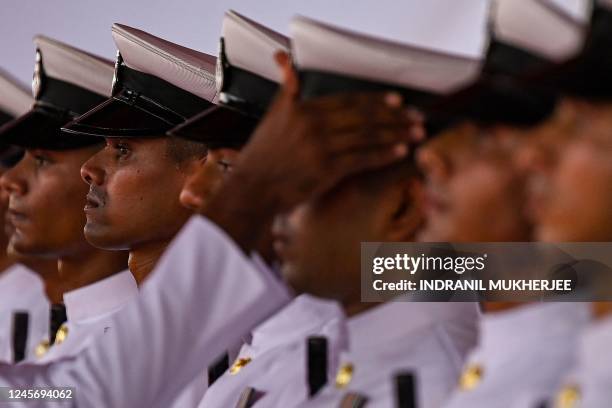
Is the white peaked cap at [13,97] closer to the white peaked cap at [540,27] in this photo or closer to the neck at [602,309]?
the white peaked cap at [540,27]

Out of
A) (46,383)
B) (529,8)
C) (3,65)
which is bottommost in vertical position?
(46,383)

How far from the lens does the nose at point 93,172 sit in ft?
12.2

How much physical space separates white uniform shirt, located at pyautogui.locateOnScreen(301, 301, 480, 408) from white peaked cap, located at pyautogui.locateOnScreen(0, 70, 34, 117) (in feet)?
7.39

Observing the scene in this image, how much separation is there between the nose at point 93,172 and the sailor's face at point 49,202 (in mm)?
345

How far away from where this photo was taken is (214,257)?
256 cm

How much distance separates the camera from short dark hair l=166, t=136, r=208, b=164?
3.74 metres

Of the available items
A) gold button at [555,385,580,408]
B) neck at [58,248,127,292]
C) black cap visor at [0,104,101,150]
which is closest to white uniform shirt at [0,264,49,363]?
neck at [58,248,127,292]

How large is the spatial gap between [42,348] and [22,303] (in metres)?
0.97

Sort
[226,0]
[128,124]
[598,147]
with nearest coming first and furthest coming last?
[598,147]
[128,124]
[226,0]

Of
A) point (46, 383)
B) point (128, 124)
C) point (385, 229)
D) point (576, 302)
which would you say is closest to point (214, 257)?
point (385, 229)

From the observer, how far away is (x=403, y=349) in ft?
8.89

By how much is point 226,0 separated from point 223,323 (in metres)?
2.53

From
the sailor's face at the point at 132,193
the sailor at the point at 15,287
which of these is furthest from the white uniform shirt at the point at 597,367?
the sailor at the point at 15,287

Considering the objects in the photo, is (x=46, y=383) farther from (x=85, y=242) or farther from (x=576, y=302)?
(x=576, y=302)
